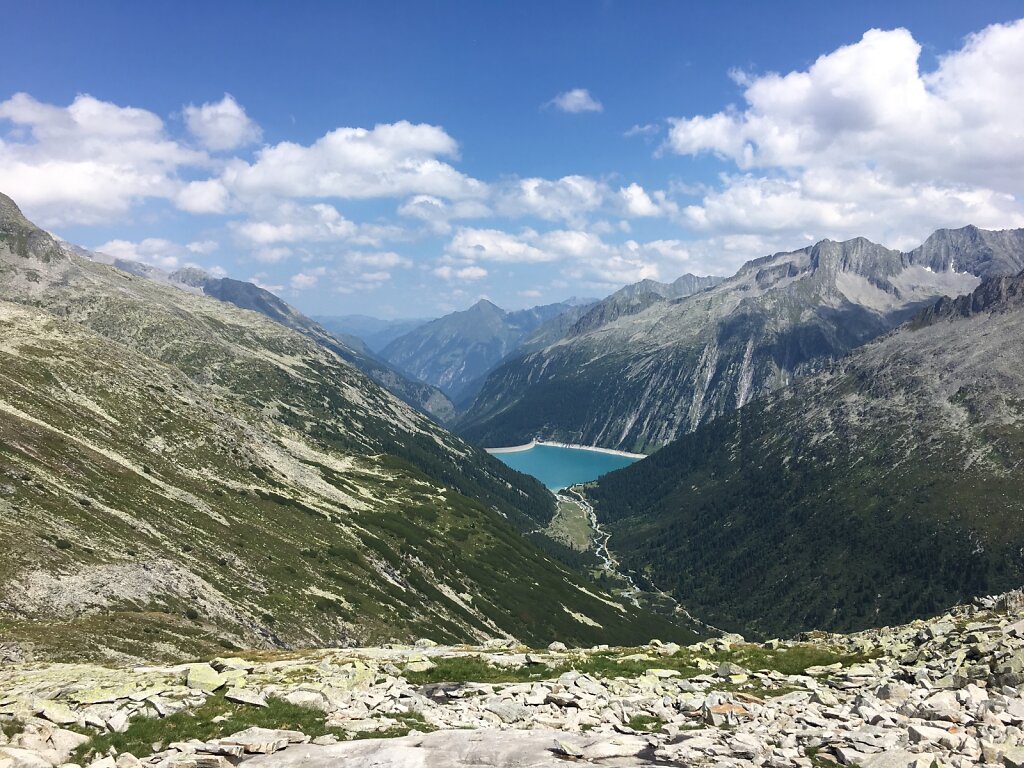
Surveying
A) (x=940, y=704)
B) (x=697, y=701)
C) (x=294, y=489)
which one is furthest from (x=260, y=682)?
(x=294, y=489)

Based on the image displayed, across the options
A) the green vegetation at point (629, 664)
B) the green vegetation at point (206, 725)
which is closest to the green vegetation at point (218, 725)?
the green vegetation at point (206, 725)

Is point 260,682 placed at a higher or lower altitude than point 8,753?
lower

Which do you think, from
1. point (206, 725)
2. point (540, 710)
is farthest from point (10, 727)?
point (540, 710)

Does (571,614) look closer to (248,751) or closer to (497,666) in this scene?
(497,666)

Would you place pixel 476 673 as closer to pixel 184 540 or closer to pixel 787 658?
pixel 787 658

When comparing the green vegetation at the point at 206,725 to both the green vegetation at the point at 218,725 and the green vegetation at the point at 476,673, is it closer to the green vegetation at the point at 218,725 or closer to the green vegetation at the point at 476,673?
the green vegetation at the point at 218,725

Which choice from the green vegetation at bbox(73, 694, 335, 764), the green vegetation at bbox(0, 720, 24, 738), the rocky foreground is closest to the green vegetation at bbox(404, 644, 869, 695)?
the rocky foreground

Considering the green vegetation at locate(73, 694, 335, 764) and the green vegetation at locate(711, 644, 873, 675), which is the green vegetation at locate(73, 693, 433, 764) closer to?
the green vegetation at locate(73, 694, 335, 764)
